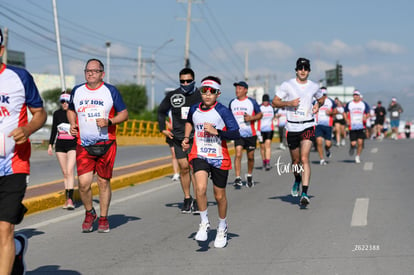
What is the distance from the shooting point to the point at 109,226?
8.81 meters

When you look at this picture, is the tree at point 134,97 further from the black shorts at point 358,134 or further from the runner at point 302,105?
the runner at point 302,105

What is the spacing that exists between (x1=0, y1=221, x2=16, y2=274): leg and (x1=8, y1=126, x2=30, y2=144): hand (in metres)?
0.59

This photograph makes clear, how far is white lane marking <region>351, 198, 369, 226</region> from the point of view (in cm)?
857

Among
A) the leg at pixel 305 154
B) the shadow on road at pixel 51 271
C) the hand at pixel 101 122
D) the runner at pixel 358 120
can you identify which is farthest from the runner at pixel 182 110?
the runner at pixel 358 120

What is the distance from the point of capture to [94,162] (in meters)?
8.36

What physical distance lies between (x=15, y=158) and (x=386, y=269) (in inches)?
128

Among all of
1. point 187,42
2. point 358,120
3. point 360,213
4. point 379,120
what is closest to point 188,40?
point 187,42

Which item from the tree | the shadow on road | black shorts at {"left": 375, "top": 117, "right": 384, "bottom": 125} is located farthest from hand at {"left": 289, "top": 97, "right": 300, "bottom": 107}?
the tree

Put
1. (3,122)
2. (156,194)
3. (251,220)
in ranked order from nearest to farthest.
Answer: (3,122)
(251,220)
(156,194)

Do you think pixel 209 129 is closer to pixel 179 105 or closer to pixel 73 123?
pixel 73 123

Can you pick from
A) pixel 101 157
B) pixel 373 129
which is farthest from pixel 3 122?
pixel 373 129

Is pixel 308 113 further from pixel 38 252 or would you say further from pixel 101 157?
pixel 38 252

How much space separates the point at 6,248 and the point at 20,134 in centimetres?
82

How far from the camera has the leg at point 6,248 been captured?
4.84 m
